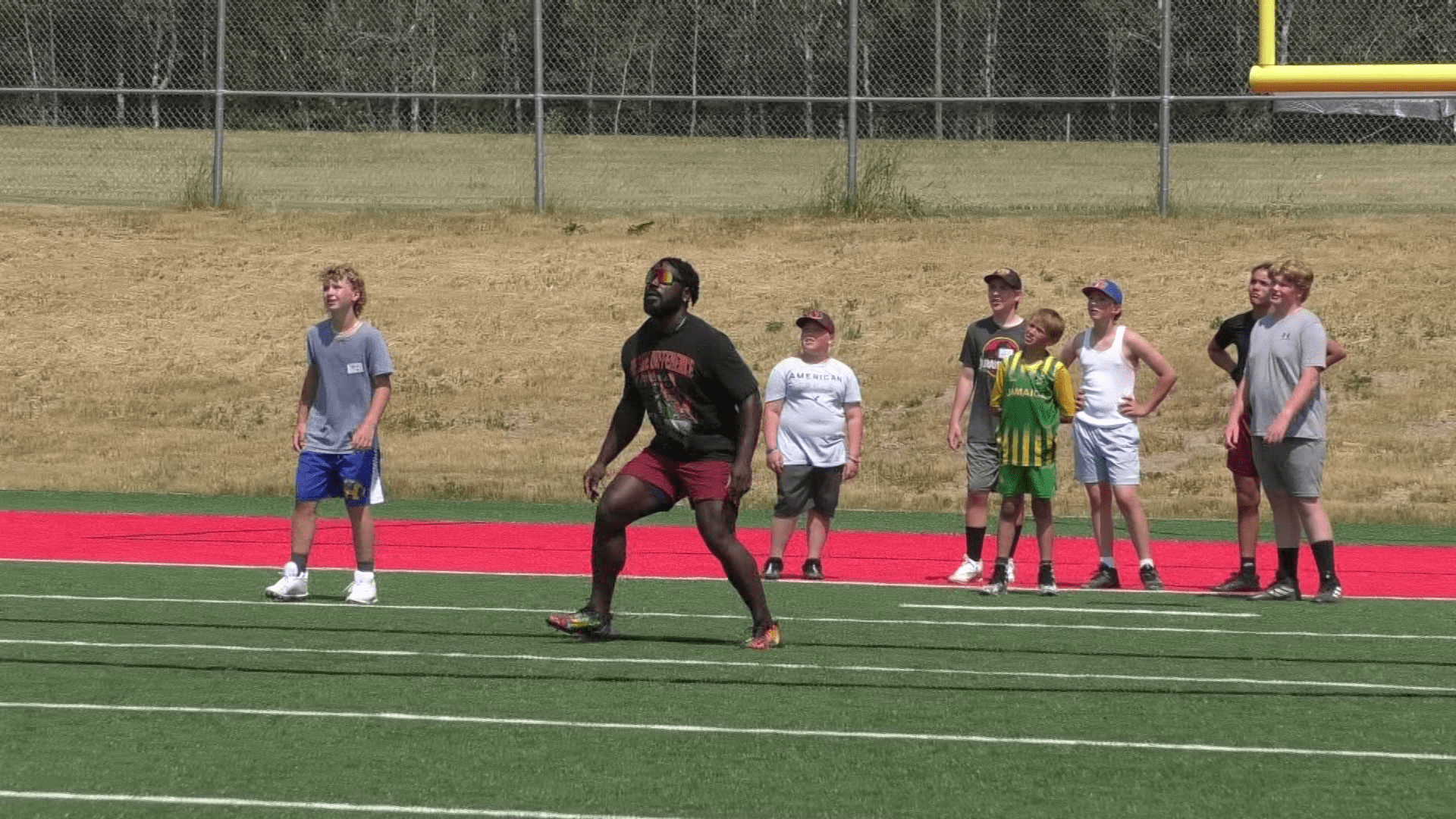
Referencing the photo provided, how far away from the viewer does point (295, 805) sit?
662 centimetres

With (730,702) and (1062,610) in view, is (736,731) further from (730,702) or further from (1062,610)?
(1062,610)

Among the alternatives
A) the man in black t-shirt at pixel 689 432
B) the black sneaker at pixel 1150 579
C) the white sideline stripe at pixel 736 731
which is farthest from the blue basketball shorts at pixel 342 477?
the black sneaker at pixel 1150 579

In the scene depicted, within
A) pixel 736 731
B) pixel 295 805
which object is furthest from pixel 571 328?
pixel 295 805

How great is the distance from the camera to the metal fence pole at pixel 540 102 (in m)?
26.8

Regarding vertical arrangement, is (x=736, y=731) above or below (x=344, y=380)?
below

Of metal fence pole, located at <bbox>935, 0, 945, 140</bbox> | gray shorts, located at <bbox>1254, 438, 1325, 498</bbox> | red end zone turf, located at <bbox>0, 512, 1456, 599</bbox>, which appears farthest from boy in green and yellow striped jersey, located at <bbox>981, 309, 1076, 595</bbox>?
metal fence pole, located at <bbox>935, 0, 945, 140</bbox>

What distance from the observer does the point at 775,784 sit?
6.96 m

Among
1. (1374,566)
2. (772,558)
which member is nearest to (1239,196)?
(1374,566)

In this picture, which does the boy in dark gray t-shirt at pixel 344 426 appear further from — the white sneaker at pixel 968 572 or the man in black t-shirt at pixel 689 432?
the white sneaker at pixel 968 572

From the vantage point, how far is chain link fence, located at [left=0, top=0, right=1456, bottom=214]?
26.3m

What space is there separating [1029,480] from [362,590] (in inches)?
143

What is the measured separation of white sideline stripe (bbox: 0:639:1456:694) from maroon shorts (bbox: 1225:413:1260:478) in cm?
364

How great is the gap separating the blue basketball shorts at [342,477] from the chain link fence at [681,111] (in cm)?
1581

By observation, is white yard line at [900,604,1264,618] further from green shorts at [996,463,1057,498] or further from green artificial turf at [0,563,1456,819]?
green shorts at [996,463,1057,498]
